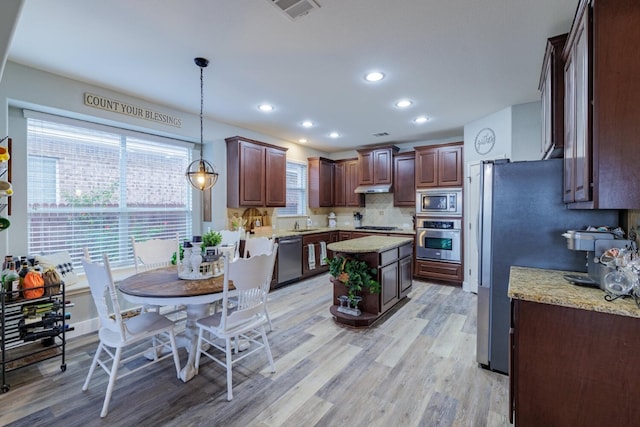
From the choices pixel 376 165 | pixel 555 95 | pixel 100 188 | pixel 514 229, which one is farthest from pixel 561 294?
pixel 376 165

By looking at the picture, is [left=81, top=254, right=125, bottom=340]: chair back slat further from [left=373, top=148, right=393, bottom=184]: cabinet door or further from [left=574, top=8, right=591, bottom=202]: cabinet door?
[left=373, top=148, right=393, bottom=184]: cabinet door

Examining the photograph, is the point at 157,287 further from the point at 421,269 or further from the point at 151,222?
the point at 421,269

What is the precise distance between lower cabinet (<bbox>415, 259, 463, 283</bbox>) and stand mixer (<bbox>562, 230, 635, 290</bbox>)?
315cm

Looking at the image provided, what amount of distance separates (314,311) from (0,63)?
11.2 feet

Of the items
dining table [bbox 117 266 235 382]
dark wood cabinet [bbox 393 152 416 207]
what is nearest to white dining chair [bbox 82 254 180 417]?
dining table [bbox 117 266 235 382]

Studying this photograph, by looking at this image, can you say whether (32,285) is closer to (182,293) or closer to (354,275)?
(182,293)

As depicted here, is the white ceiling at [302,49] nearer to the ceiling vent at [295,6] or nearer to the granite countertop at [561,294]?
the ceiling vent at [295,6]

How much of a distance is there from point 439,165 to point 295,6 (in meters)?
3.80

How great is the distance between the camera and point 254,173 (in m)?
4.66

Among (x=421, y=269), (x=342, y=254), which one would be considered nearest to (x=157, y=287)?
(x=342, y=254)

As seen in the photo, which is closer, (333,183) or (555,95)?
(555,95)

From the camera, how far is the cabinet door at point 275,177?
4914 mm

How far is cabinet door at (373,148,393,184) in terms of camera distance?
5.68m

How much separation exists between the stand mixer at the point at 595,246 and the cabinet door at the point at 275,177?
13.2 feet
